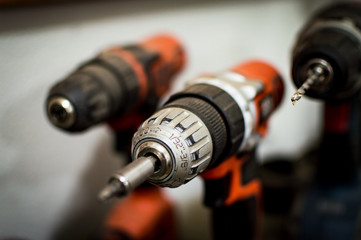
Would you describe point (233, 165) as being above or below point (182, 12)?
below

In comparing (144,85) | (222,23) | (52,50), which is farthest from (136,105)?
(222,23)

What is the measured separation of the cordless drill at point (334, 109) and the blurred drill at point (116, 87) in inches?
8.0

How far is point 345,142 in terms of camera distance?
568mm

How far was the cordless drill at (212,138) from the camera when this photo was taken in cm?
25

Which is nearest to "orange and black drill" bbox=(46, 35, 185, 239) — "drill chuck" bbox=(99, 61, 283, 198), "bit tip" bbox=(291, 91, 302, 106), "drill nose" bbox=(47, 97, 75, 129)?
"drill nose" bbox=(47, 97, 75, 129)

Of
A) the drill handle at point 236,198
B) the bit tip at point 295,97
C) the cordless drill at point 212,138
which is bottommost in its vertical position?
the drill handle at point 236,198

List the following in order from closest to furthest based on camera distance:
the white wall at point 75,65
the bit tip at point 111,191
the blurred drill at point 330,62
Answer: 1. the bit tip at point 111,191
2. the blurred drill at point 330,62
3. the white wall at point 75,65

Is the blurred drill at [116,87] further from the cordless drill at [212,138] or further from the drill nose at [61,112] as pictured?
the cordless drill at [212,138]

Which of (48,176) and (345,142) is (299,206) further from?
(48,176)

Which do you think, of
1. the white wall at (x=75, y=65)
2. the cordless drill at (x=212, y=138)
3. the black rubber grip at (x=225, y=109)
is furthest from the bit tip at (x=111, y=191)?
the white wall at (x=75, y=65)

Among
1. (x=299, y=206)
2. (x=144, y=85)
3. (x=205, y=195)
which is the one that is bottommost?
(x=299, y=206)

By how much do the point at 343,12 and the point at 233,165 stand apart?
228mm

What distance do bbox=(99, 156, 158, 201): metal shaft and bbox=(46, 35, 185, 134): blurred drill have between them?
0.51 ft

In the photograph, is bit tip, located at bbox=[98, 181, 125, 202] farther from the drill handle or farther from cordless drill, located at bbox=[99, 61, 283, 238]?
the drill handle
